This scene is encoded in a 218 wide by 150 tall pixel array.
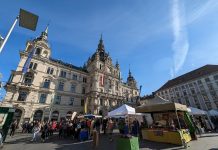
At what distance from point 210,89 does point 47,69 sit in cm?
5130

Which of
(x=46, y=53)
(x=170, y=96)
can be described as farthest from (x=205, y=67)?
(x=46, y=53)

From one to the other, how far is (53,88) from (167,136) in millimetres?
29046

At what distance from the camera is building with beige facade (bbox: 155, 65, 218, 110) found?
128 feet

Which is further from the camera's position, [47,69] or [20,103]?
[47,69]

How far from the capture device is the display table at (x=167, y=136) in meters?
8.85

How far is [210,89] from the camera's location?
1567 inches

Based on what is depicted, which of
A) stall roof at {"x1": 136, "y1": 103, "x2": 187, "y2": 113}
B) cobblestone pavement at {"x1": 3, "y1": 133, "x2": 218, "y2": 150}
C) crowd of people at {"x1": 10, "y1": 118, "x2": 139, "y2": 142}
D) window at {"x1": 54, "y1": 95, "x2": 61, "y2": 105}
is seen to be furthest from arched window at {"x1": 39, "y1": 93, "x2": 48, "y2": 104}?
stall roof at {"x1": 136, "y1": 103, "x2": 187, "y2": 113}

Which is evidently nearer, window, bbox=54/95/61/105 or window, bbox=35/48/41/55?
window, bbox=54/95/61/105

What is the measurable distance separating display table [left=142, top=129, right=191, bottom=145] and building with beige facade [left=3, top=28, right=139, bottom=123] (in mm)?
15973

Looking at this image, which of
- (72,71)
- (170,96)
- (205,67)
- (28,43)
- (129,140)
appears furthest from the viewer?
(170,96)

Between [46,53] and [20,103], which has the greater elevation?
[46,53]

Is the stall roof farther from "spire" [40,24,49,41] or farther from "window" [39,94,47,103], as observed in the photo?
"spire" [40,24,49,41]

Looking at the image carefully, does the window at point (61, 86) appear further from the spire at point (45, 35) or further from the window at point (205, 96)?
the window at point (205, 96)

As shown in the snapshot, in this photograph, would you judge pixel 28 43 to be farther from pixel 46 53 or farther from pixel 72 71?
pixel 72 71
